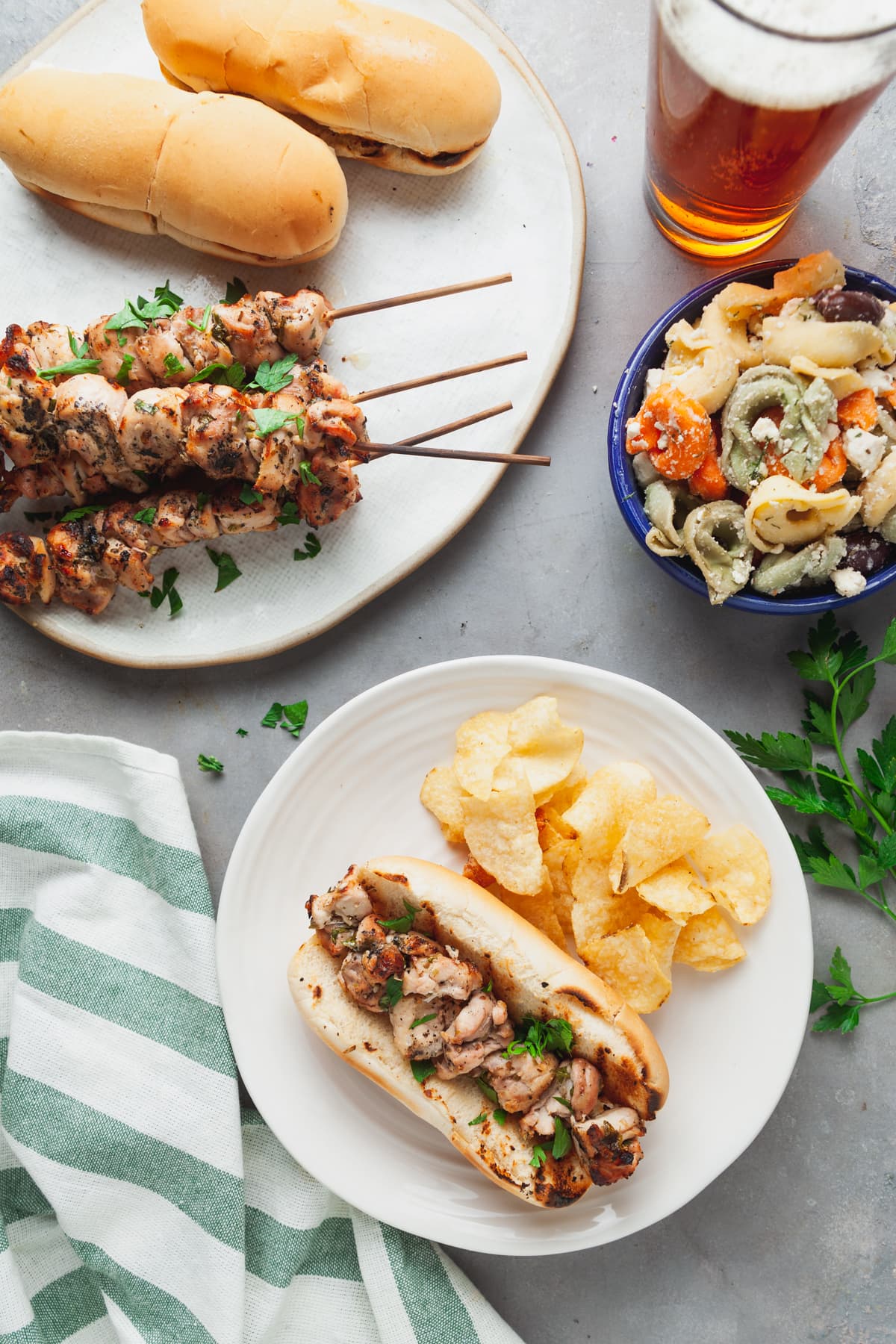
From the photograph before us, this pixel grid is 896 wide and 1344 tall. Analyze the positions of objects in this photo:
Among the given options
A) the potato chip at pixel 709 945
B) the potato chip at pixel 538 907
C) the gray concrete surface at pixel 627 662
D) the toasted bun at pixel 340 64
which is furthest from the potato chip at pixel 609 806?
the toasted bun at pixel 340 64

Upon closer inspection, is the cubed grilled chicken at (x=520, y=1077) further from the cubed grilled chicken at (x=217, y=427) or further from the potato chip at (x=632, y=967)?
the cubed grilled chicken at (x=217, y=427)

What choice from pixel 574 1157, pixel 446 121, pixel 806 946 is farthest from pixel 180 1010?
pixel 446 121

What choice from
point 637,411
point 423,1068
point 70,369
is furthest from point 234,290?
point 423,1068

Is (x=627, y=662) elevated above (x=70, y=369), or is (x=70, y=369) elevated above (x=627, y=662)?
(x=70, y=369)

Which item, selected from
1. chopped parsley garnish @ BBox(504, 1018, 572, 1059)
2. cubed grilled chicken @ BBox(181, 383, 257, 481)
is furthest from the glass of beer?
chopped parsley garnish @ BBox(504, 1018, 572, 1059)

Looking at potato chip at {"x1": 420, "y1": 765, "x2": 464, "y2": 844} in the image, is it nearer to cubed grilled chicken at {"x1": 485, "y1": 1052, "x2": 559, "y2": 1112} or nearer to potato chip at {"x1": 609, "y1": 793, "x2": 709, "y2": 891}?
potato chip at {"x1": 609, "y1": 793, "x2": 709, "y2": 891}

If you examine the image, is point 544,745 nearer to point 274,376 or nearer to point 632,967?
point 632,967
